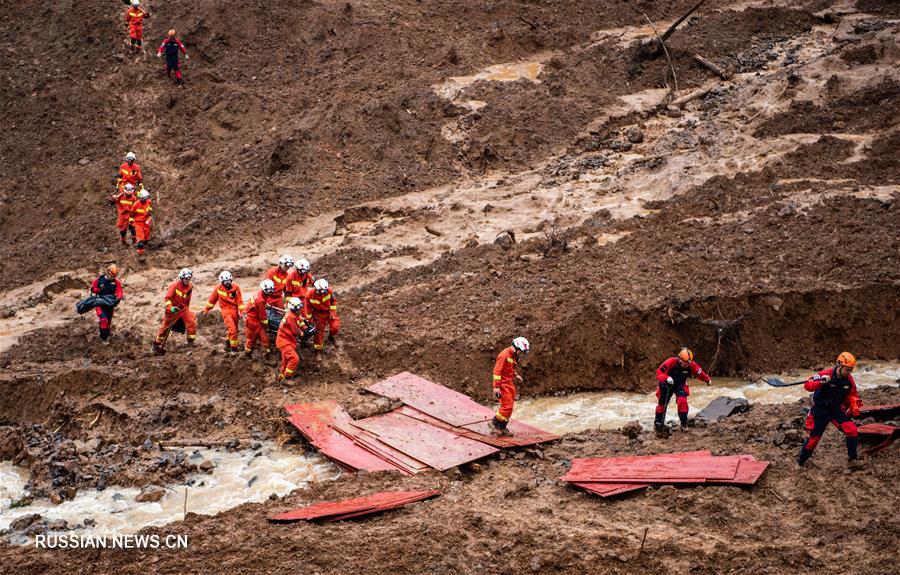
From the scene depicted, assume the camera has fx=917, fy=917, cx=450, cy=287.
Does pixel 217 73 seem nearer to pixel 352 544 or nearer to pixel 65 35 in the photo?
pixel 65 35

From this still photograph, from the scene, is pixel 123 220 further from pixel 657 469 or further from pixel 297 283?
pixel 657 469

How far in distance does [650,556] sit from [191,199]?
16947 millimetres

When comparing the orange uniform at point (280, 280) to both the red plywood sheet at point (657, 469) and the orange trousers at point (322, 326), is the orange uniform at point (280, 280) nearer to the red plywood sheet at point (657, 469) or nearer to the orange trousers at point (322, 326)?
the orange trousers at point (322, 326)

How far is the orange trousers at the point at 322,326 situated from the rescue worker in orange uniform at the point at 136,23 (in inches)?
625

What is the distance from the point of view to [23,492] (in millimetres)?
12977

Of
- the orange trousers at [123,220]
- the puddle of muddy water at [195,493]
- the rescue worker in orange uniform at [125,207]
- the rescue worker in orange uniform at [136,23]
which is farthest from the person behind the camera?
the rescue worker in orange uniform at [136,23]

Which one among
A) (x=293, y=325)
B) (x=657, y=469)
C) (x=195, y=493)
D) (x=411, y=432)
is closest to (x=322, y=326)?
(x=293, y=325)

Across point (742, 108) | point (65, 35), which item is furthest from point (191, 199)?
point (742, 108)

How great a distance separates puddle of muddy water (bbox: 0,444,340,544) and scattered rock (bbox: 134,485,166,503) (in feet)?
0.18

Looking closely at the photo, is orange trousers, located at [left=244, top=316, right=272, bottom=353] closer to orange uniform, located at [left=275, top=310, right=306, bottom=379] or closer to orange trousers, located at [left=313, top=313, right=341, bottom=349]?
orange uniform, located at [left=275, top=310, right=306, bottom=379]

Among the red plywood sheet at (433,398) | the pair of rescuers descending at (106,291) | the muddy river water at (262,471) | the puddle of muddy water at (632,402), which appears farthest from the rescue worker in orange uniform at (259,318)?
the puddle of muddy water at (632,402)

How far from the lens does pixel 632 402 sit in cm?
1557

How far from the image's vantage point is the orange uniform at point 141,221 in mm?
20422

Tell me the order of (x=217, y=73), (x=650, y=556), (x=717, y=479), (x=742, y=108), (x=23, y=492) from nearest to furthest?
(x=650, y=556) < (x=717, y=479) < (x=23, y=492) < (x=742, y=108) < (x=217, y=73)
